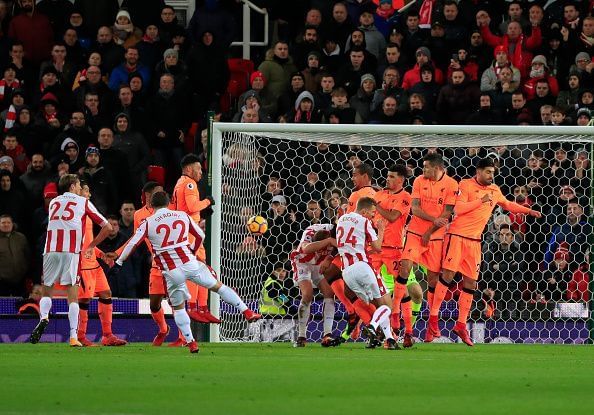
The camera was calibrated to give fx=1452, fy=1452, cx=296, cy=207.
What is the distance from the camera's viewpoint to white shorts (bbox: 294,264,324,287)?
1515 cm

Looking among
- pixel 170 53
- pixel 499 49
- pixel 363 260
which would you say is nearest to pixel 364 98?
pixel 499 49

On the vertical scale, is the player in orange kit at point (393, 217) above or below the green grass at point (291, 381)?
above

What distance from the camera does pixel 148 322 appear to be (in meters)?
17.2

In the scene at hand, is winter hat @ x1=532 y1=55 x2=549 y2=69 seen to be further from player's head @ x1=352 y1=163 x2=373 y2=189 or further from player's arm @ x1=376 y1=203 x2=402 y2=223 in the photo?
player's head @ x1=352 y1=163 x2=373 y2=189

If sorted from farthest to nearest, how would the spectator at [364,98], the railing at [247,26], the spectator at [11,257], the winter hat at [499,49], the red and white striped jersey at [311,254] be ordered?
the railing at [247,26] < the winter hat at [499,49] < the spectator at [364,98] < the spectator at [11,257] < the red and white striped jersey at [311,254]

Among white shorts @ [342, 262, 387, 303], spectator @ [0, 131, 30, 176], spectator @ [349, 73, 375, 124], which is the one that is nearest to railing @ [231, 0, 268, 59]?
spectator @ [349, 73, 375, 124]

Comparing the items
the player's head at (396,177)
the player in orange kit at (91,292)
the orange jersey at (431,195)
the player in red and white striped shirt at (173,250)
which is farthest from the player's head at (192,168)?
the orange jersey at (431,195)

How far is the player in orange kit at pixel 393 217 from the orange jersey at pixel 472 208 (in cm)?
56

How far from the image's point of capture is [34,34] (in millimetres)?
21422

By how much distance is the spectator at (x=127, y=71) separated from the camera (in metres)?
20.5

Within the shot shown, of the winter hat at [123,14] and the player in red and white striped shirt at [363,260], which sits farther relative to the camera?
the winter hat at [123,14]

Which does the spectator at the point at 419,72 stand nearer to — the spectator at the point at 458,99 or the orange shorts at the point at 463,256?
the spectator at the point at 458,99

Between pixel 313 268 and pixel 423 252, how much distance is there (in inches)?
53.8

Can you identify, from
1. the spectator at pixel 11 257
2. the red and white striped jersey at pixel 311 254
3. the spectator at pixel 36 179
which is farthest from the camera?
the spectator at pixel 36 179
